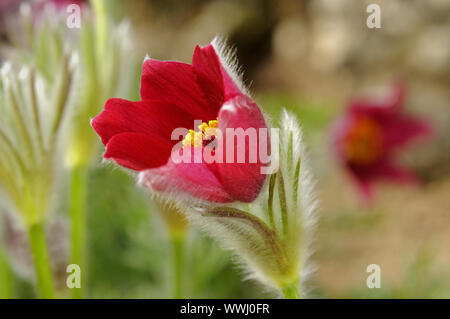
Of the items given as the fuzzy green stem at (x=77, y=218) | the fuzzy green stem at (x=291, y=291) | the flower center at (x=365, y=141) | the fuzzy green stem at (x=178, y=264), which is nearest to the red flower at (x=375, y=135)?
the flower center at (x=365, y=141)

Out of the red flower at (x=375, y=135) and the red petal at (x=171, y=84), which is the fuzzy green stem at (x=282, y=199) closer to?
the red petal at (x=171, y=84)

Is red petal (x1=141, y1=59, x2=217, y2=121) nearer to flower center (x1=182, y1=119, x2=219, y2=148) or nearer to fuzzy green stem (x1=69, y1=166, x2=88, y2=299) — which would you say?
flower center (x1=182, y1=119, x2=219, y2=148)

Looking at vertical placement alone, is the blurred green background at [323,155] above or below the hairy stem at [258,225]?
above

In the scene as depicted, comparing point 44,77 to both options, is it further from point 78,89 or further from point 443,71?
point 443,71

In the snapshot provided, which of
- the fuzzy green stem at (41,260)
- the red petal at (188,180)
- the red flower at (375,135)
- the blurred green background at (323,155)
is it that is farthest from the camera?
the red flower at (375,135)

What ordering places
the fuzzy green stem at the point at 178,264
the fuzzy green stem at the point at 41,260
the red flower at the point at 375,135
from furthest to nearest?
the red flower at the point at 375,135 < the fuzzy green stem at the point at 178,264 < the fuzzy green stem at the point at 41,260

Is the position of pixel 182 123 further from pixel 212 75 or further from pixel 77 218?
pixel 77 218

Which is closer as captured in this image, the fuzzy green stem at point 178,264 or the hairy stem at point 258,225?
the hairy stem at point 258,225
